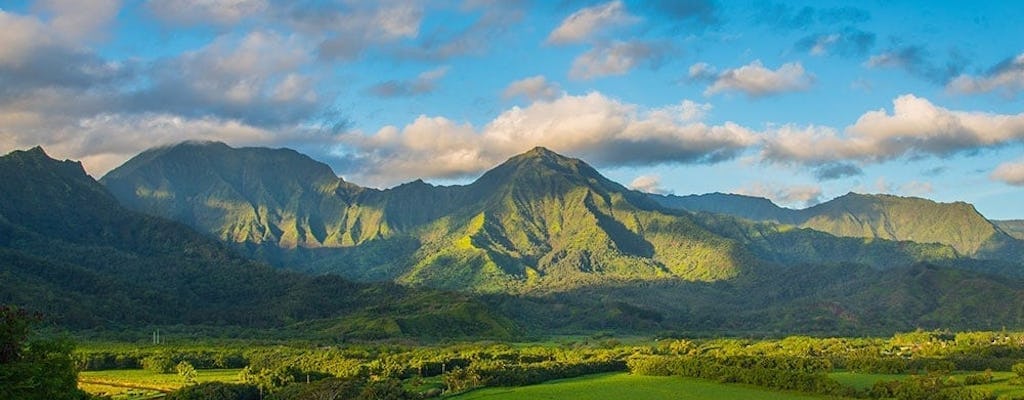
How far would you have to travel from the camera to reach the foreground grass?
122 m

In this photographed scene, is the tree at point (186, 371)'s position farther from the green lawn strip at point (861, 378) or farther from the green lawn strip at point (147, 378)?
the green lawn strip at point (861, 378)

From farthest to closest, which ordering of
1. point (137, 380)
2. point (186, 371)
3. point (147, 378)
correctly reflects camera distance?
1. point (186, 371)
2. point (147, 378)
3. point (137, 380)

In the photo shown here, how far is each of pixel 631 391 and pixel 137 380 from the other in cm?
7557

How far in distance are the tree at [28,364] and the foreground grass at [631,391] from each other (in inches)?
2877

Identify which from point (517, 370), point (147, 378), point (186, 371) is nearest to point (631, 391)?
point (517, 370)

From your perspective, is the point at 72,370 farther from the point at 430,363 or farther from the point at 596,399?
the point at 430,363

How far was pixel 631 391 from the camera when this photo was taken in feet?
422

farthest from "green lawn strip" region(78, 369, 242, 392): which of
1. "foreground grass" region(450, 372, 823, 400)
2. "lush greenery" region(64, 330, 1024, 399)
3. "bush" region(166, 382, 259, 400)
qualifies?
"foreground grass" region(450, 372, 823, 400)

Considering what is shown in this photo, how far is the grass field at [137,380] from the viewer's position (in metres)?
122

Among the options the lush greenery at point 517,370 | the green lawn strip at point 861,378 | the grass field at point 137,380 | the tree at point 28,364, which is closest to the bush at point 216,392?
the lush greenery at point 517,370

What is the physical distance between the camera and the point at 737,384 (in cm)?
13662

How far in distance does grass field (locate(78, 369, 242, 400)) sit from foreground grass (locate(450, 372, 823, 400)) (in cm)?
3948

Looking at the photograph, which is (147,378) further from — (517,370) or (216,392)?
(517,370)

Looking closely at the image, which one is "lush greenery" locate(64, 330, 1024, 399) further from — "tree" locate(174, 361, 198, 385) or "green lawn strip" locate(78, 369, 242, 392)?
"tree" locate(174, 361, 198, 385)
